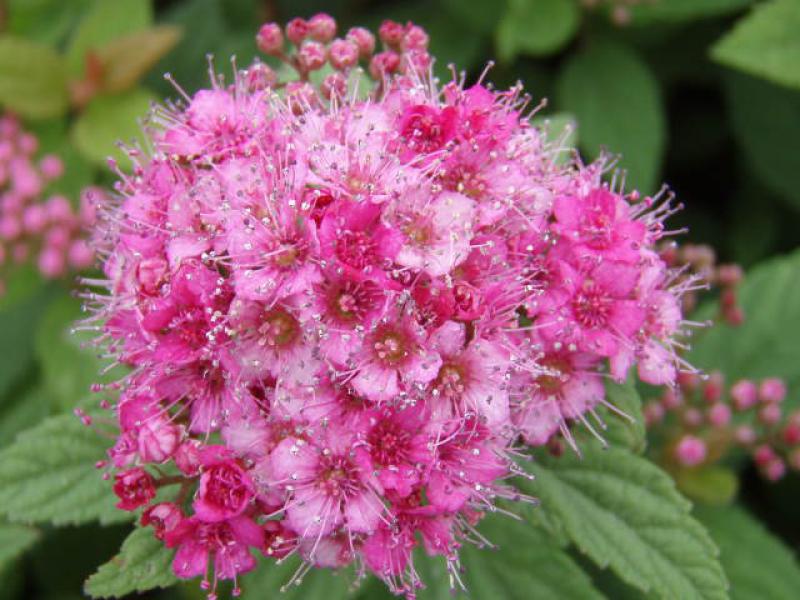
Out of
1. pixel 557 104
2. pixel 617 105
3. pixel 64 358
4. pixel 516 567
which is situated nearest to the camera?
pixel 516 567

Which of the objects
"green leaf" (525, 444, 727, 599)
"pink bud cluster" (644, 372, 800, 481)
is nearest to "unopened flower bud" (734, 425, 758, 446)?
"pink bud cluster" (644, 372, 800, 481)

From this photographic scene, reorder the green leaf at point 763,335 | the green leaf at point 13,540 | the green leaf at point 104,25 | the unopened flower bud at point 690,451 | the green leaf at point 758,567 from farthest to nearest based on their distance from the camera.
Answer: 1. the green leaf at point 104,25
2. the green leaf at point 763,335
3. the green leaf at point 758,567
4. the unopened flower bud at point 690,451
5. the green leaf at point 13,540

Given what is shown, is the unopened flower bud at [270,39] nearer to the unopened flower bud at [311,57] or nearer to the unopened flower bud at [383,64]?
the unopened flower bud at [311,57]

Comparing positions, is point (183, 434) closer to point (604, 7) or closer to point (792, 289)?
point (792, 289)

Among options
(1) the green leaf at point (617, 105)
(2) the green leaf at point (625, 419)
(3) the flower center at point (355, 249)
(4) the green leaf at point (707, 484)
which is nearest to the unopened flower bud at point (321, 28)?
(3) the flower center at point (355, 249)

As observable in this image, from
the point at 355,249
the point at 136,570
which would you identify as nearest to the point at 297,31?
the point at 355,249

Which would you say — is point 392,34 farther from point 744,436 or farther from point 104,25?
point 104,25
